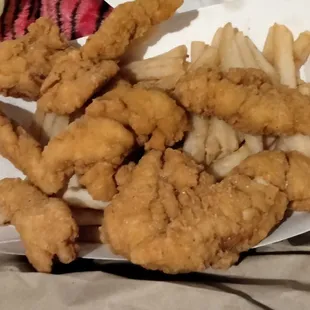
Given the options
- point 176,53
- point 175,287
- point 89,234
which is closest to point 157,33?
point 176,53

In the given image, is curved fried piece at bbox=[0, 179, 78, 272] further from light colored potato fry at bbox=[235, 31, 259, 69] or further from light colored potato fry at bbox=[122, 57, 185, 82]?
light colored potato fry at bbox=[235, 31, 259, 69]

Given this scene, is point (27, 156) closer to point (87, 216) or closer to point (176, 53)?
point (87, 216)

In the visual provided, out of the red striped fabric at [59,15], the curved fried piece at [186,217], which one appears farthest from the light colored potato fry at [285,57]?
the red striped fabric at [59,15]

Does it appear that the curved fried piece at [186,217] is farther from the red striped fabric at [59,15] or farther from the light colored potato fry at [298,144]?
the red striped fabric at [59,15]

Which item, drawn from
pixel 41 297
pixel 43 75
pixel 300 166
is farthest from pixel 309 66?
pixel 41 297

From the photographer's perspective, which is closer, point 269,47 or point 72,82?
point 72,82

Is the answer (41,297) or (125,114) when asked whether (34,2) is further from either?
(41,297)
